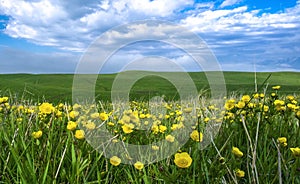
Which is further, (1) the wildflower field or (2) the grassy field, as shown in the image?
(2) the grassy field

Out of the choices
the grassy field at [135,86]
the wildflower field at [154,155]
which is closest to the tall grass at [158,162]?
the wildflower field at [154,155]

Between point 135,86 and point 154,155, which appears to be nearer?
point 154,155

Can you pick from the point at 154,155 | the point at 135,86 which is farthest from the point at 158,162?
the point at 135,86

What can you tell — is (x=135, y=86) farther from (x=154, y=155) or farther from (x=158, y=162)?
(x=158, y=162)

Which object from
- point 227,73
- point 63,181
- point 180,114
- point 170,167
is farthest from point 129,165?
point 227,73

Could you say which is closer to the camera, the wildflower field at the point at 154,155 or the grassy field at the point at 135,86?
the wildflower field at the point at 154,155

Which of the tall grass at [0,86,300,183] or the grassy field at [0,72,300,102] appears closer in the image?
the tall grass at [0,86,300,183]

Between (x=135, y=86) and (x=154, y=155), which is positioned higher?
(x=154, y=155)

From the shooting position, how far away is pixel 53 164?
92.7 inches

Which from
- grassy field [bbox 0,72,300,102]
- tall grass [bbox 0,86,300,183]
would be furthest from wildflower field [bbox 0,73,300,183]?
grassy field [bbox 0,72,300,102]

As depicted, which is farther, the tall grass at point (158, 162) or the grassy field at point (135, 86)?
the grassy field at point (135, 86)

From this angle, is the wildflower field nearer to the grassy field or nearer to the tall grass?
the tall grass

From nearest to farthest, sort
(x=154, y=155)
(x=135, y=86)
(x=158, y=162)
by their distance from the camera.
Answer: (x=158, y=162) < (x=154, y=155) < (x=135, y=86)

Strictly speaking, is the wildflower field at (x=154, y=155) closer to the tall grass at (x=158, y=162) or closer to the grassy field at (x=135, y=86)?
the tall grass at (x=158, y=162)
